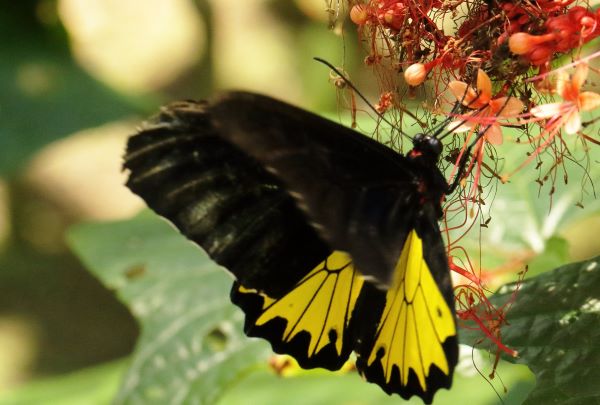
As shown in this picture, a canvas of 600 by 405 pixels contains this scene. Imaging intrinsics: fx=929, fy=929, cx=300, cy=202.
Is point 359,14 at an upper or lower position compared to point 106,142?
upper

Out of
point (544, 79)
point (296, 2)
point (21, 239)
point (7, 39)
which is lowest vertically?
point (21, 239)

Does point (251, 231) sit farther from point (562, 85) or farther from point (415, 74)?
point (562, 85)

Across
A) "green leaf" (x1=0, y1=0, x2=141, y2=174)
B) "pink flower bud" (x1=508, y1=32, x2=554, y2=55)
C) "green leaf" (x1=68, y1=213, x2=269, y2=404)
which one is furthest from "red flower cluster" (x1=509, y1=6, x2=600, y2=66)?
"green leaf" (x1=0, y1=0, x2=141, y2=174)

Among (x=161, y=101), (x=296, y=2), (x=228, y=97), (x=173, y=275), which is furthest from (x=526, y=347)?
(x=296, y=2)

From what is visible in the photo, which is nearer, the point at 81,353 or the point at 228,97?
the point at 228,97

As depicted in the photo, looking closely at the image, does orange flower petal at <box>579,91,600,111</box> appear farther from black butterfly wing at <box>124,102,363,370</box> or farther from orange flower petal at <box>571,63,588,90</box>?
black butterfly wing at <box>124,102,363,370</box>

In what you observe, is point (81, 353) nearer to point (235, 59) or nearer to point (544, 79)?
point (235, 59)

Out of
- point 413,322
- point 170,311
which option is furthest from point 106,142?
point 413,322
